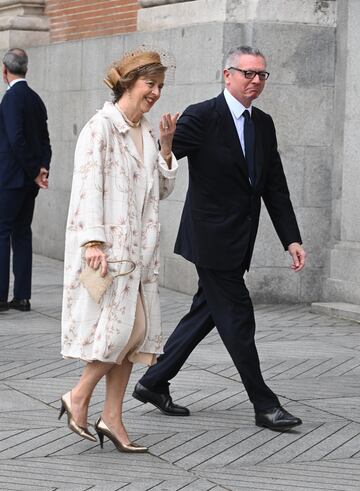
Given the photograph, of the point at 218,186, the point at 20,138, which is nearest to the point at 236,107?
Answer: the point at 218,186

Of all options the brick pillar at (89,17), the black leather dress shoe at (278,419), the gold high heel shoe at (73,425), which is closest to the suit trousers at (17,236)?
the brick pillar at (89,17)

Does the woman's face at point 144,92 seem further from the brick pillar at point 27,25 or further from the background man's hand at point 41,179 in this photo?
the brick pillar at point 27,25

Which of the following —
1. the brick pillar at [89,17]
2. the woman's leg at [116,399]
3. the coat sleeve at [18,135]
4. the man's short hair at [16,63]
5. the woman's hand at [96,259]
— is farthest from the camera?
the brick pillar at [89,17]

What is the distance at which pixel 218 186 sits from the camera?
7.01 m

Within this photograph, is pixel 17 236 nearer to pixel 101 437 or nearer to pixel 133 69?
pixel 101 437

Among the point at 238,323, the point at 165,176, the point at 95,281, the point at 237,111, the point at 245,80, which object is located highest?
the point at 245,80

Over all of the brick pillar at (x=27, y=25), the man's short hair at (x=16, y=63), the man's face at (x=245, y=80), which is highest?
the brick pillar at (x=27, y=25)

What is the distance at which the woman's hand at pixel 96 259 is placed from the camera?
6133 mm

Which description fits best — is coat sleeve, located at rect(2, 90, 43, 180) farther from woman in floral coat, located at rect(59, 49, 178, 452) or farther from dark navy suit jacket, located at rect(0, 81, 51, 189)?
woman in floral coat, located at rect(59, 49, 178, 452)

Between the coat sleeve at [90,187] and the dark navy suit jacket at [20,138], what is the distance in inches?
182

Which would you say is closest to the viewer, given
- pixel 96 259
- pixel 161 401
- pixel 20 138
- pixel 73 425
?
pixel 96 259

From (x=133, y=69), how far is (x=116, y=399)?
147 centimetres

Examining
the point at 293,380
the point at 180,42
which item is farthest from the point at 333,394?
the point at 180,42

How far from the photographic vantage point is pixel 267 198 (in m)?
7.29
